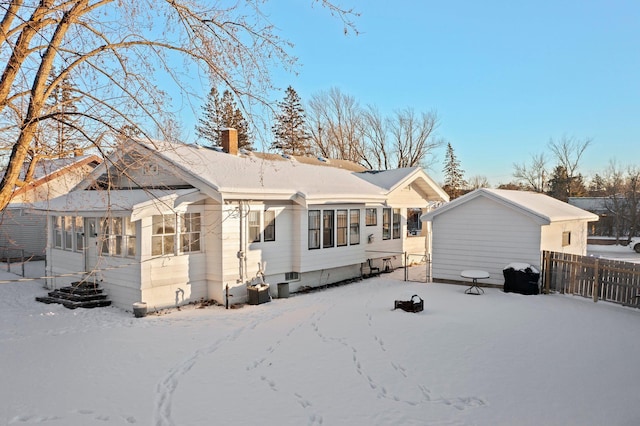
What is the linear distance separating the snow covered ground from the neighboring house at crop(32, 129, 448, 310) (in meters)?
1.26

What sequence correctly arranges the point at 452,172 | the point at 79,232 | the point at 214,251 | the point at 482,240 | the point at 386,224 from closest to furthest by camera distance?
the point at 214,251, the point at 79,232, the point at 482,240, the point at 386,224, the point at 452,172

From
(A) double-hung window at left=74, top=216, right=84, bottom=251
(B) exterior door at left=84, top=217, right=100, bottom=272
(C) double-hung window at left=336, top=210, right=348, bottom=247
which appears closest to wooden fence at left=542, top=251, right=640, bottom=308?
(C) double-hung window at left=336, top=210, right=348, bottom=247

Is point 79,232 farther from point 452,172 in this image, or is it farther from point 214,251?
point 452,172

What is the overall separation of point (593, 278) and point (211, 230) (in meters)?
11.9

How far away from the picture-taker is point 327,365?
309 inches

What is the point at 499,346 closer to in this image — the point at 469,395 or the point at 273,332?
the point at 469,395

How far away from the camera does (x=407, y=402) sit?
6320mm

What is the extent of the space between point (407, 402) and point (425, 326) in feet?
13.2

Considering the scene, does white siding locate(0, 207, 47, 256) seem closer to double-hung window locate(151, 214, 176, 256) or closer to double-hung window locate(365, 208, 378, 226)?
double-hung window locate(151, 214, 176, 256)

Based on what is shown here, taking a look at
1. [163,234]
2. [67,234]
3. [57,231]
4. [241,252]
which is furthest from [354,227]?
[57,231]

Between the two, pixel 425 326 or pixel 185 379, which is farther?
pixel 425 326

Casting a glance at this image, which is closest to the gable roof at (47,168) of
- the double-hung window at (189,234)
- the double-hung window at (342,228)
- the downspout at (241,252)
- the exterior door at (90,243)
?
the double-hung window at (189,234)

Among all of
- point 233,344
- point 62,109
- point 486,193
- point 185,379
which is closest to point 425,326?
point 233,344

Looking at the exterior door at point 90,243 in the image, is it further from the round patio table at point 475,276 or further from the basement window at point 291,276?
the round patio table at point 475,276
